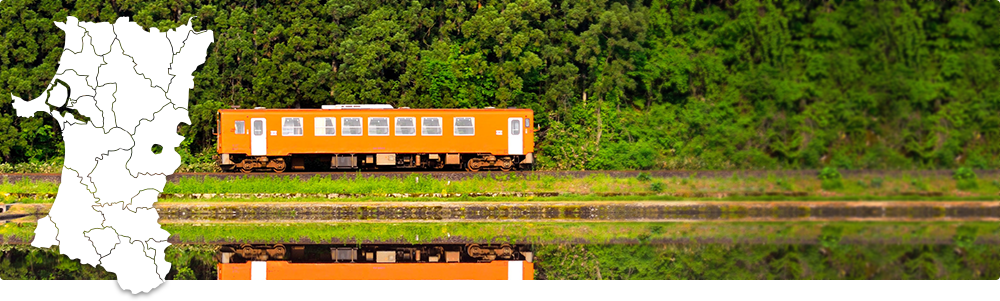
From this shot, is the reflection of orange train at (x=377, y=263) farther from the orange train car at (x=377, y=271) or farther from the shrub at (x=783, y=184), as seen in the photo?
the shrub at (x=783, y=184)

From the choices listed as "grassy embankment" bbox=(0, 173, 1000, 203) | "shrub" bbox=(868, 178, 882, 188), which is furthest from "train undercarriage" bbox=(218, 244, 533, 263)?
"shrub" bbox=(868, 178, 882, 188)

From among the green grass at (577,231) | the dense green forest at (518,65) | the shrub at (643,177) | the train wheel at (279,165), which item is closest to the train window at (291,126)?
the train wheel at (279,165)

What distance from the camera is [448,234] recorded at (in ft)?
66.1

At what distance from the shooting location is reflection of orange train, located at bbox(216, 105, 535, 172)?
89.5 ft

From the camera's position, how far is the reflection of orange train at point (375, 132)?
89.5 feet

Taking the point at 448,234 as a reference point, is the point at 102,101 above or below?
above

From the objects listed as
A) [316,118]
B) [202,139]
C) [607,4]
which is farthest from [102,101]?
[607,4]

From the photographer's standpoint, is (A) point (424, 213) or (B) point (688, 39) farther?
(B) point (688, 39)

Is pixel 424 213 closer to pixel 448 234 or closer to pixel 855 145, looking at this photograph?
pixel 448 234

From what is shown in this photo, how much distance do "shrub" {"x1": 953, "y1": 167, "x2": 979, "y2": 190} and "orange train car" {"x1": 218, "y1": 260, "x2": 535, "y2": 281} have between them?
10.6 metres

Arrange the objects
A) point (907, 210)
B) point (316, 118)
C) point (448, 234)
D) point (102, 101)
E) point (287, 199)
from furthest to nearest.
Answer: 1. point (316, 118)
2. point (287, 199)
3. point (907, 210)
4. point (448, 234)
5. point (102, 101)

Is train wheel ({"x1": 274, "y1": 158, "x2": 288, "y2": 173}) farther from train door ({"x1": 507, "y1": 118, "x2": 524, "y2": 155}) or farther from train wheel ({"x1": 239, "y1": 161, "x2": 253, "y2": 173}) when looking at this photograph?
train door ({"x1": 507, "y1": 118, "x2": 524, "y2": 155})

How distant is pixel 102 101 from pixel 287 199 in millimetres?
7786

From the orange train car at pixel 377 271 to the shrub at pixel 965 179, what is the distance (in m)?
10.6
